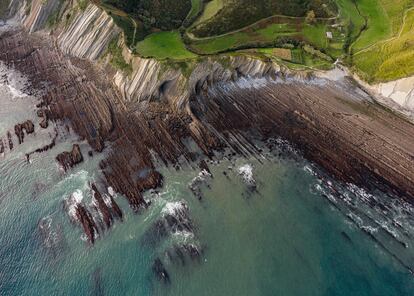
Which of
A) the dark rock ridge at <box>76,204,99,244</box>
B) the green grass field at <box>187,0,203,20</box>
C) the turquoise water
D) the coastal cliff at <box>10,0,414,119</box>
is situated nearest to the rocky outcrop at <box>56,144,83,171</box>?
the turquoise water

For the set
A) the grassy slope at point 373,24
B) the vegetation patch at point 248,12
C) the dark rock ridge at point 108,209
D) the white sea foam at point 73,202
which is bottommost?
the white sea foam at point 73,202

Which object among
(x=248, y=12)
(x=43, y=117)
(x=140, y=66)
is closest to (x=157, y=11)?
(x=140, y=66)

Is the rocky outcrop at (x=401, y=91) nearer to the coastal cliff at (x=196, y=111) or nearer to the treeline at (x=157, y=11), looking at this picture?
the coastal cliff at (x=196, y=111)

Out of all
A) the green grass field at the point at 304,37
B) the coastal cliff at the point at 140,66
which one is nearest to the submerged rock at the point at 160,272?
the coastal cliff at the point at 140,66

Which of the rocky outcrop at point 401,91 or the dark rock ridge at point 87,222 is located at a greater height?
the rocky outcrop at point 401,91

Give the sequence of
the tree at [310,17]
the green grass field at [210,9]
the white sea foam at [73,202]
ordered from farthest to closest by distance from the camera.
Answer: the tree at [310,17], the green grass field at [210,9], the white sea foam at [73,202]

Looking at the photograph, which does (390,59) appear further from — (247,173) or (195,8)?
(195,8)
